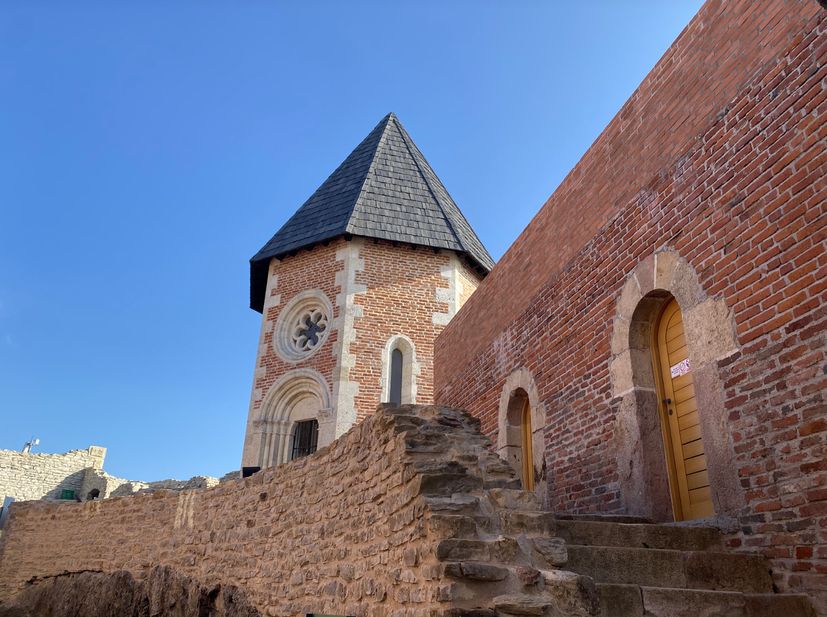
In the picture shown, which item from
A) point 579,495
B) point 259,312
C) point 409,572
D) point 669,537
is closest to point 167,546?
point 579,495

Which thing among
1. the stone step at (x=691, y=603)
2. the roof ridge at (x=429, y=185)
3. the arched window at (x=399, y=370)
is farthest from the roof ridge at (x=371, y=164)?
the stone step at (x=691, y=603)

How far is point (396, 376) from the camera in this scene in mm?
13516

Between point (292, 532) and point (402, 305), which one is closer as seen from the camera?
point (292, 532)

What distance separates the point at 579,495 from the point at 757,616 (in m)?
2.64

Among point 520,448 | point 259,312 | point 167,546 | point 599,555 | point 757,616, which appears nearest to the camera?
point 757,616

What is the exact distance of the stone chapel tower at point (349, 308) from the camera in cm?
1331

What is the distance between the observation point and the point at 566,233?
6.92 metres

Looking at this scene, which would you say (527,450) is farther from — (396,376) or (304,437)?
(304,437)

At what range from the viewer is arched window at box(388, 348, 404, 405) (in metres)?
13.3

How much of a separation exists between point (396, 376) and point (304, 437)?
97.2 inches

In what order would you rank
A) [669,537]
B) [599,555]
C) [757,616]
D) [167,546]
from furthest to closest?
[167,546] < [669,537] < [599,555] < [757,616]

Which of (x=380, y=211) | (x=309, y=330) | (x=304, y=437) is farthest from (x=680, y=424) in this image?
(x=380, y=211)

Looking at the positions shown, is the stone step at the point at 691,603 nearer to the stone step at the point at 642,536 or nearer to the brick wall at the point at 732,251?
the brick wall at the point at 732,251

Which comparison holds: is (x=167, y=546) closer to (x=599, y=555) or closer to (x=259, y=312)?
(x=599, y=555)
